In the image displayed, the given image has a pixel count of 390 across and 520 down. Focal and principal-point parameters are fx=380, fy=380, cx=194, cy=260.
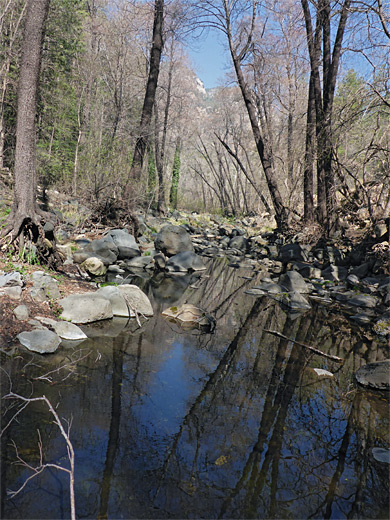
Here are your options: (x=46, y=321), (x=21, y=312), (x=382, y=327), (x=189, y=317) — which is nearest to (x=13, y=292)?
(x=21, y=312)

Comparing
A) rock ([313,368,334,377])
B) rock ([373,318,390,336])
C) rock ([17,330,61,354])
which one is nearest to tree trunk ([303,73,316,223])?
rock ([373,318,390,336])

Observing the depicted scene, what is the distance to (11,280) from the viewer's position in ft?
15.9

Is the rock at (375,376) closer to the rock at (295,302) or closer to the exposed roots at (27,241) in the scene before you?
the rock at (295,302)

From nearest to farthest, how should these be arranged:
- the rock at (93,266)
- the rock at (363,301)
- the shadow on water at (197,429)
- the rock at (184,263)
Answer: the shadow on water at (197,429) → the rock at (363,301) → the rock at (93,266) → the rock at (184,263)

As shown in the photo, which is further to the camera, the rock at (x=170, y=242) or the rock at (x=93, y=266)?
the rock at (x=170, y=242)

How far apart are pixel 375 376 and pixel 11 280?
175 inches

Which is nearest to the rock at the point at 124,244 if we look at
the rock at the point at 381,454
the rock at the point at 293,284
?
the rock at the point at 293,284

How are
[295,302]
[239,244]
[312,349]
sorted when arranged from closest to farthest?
[312,349]
[295,302]
[239,244]

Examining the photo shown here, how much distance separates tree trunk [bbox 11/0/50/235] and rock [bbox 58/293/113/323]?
1673 millimetres

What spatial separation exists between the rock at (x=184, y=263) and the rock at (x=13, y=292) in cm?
513

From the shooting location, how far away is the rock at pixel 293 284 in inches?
330

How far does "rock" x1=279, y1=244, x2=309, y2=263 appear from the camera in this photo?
11.4 m

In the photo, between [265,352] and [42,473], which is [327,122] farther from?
[42,473]

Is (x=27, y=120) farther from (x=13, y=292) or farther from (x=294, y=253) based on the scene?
(x=294, y=253)
